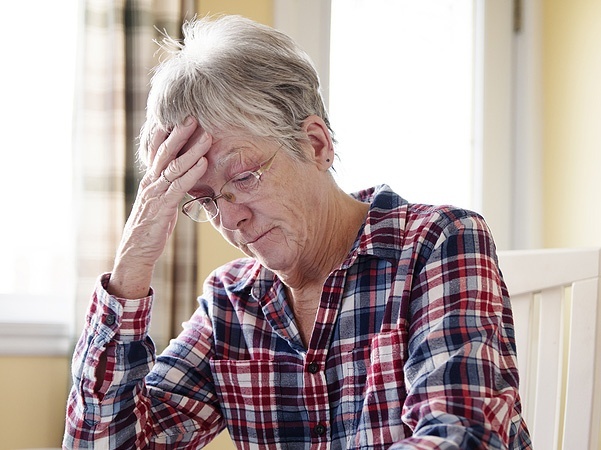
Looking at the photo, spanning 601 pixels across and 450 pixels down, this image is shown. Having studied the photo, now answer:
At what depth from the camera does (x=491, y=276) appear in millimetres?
1188

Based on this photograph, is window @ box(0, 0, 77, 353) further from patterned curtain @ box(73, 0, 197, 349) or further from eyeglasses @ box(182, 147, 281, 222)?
eyeglasses @ box(182, 147, 281, 222)

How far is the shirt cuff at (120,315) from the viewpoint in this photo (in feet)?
4.34

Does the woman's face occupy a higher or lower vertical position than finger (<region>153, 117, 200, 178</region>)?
lower

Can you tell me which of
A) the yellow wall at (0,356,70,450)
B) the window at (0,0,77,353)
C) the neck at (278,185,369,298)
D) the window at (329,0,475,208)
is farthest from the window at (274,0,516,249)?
the neck at (278,185,369,298)

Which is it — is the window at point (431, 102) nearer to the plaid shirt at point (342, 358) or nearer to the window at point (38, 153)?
the window at point (38, 153)

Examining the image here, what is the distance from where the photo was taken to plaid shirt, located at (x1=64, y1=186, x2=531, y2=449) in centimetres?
109

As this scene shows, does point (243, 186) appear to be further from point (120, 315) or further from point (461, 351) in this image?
point (461, 351)

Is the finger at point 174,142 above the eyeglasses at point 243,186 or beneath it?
above

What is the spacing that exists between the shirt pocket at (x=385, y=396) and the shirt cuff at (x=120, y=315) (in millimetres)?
375

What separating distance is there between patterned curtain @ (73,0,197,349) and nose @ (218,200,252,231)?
0.85 metres

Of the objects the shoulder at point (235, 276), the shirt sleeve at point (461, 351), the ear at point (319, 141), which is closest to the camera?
the shirt sleeve at point (461, 351)

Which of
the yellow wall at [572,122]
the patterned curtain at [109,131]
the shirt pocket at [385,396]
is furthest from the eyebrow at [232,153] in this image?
the yellow wall at [572,122]

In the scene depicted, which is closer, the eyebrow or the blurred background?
the eyebrow

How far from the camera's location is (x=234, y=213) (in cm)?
128
